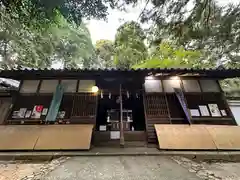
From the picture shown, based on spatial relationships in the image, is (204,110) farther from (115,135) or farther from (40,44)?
(40,44)

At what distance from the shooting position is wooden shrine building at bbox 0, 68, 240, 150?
19.7 ft

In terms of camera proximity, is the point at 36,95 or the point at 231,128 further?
the point at 36,95

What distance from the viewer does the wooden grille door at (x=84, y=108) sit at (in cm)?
678

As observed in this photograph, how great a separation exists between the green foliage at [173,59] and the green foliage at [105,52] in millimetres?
7043

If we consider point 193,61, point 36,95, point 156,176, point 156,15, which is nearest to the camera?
point 156,176

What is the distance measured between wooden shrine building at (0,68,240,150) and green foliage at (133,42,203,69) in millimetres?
3068

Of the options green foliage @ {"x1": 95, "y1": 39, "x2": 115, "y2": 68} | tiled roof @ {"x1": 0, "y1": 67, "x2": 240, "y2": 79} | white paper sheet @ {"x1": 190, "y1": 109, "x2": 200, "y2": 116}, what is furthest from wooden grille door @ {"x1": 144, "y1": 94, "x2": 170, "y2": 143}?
green foliage @ {"x1": 95, "y1": 39, "x2": 115, "y2": 68}

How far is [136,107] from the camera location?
9906 mm

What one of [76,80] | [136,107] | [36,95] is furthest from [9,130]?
[136,107]

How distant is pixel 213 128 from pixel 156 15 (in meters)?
4.35

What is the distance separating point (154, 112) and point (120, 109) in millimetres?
1390

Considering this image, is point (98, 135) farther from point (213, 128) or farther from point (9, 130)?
point (213, 128)

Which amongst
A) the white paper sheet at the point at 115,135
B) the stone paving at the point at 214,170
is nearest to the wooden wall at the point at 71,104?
the white paper sheet at the point at 115,135

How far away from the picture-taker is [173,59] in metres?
12.0
